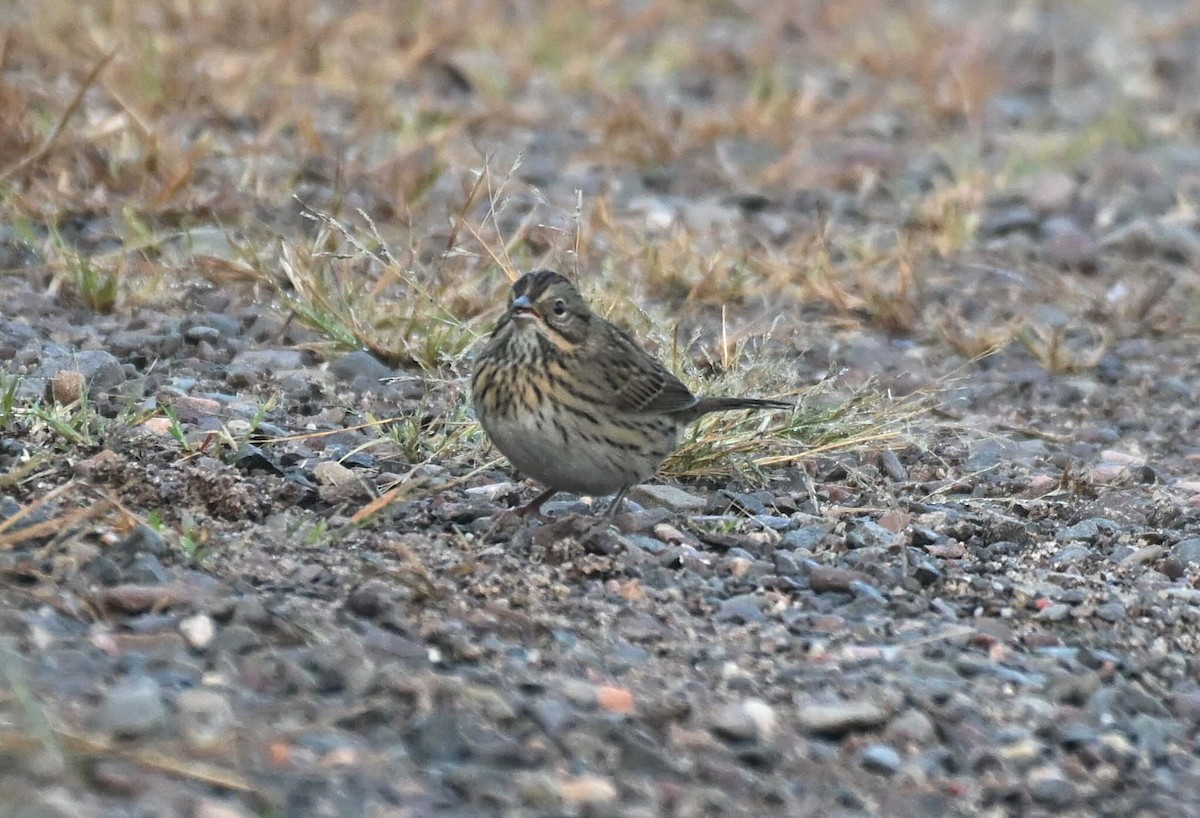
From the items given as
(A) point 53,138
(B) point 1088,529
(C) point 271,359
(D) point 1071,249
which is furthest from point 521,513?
(D) point 1071,249

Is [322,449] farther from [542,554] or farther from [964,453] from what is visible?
[964,453]

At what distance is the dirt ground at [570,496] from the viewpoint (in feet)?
12.5

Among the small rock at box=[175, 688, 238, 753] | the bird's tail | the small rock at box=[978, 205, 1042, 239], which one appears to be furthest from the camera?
the small rock at box=[978, 205, 1042, 239]

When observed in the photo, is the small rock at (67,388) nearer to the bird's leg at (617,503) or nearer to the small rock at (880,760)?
the bird's leg at (617,503)

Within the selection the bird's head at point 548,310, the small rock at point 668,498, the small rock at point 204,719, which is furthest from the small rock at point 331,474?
the small rock at point 204,719

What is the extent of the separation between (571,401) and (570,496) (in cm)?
60

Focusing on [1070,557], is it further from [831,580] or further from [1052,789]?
[1052,789]

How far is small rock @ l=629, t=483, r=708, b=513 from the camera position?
18.3 ft

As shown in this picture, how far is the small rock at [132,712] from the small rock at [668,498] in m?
2.20

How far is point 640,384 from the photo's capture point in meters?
5.47

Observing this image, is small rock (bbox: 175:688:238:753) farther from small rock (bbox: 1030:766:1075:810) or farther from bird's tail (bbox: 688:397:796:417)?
bird's tail (bbox: 688:397:796:417)

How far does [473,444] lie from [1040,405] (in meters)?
2.38

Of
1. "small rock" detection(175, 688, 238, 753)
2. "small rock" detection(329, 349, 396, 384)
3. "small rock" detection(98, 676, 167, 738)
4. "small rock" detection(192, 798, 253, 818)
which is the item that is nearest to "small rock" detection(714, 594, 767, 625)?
"small rock" detection(175, 688, 238, 753)

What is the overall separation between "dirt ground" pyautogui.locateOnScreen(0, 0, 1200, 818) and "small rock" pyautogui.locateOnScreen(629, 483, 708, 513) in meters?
0.01
